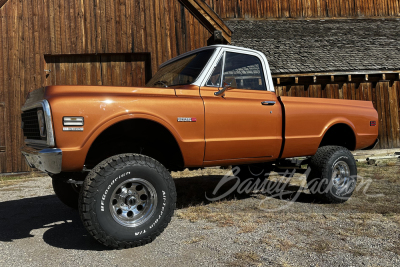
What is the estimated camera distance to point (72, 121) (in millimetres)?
2990

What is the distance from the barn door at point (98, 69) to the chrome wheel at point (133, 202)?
260 inches

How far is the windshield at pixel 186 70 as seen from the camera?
407 cm

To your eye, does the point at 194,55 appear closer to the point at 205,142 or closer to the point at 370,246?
the point at 205,142

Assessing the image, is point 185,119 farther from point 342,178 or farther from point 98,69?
point 98,69

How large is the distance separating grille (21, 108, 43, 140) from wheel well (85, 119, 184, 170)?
2.01ft

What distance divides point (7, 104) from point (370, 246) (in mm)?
9219

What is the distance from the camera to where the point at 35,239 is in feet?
11.6

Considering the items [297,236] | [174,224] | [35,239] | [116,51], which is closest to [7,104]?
[116,51]

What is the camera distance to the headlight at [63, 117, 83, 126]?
2965 mm

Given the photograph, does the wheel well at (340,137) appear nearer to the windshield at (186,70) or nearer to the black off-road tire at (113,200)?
the windshield at (186,70)

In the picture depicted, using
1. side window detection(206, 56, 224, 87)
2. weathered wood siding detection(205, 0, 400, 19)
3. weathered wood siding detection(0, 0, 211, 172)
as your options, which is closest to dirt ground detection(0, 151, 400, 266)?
side window detection(206, 56, 224, 87)

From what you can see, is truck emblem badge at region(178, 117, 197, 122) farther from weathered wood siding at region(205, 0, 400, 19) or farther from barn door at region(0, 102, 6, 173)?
weathered wood siding at region(205, 0, 400, 19)

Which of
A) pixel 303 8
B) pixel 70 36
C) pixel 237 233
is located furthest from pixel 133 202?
pixel 303 8

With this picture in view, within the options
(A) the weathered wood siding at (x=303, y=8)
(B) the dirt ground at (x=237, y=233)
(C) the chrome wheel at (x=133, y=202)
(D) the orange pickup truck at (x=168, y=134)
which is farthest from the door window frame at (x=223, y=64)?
(A) the weathered wood siding at (x=303, y=8)
